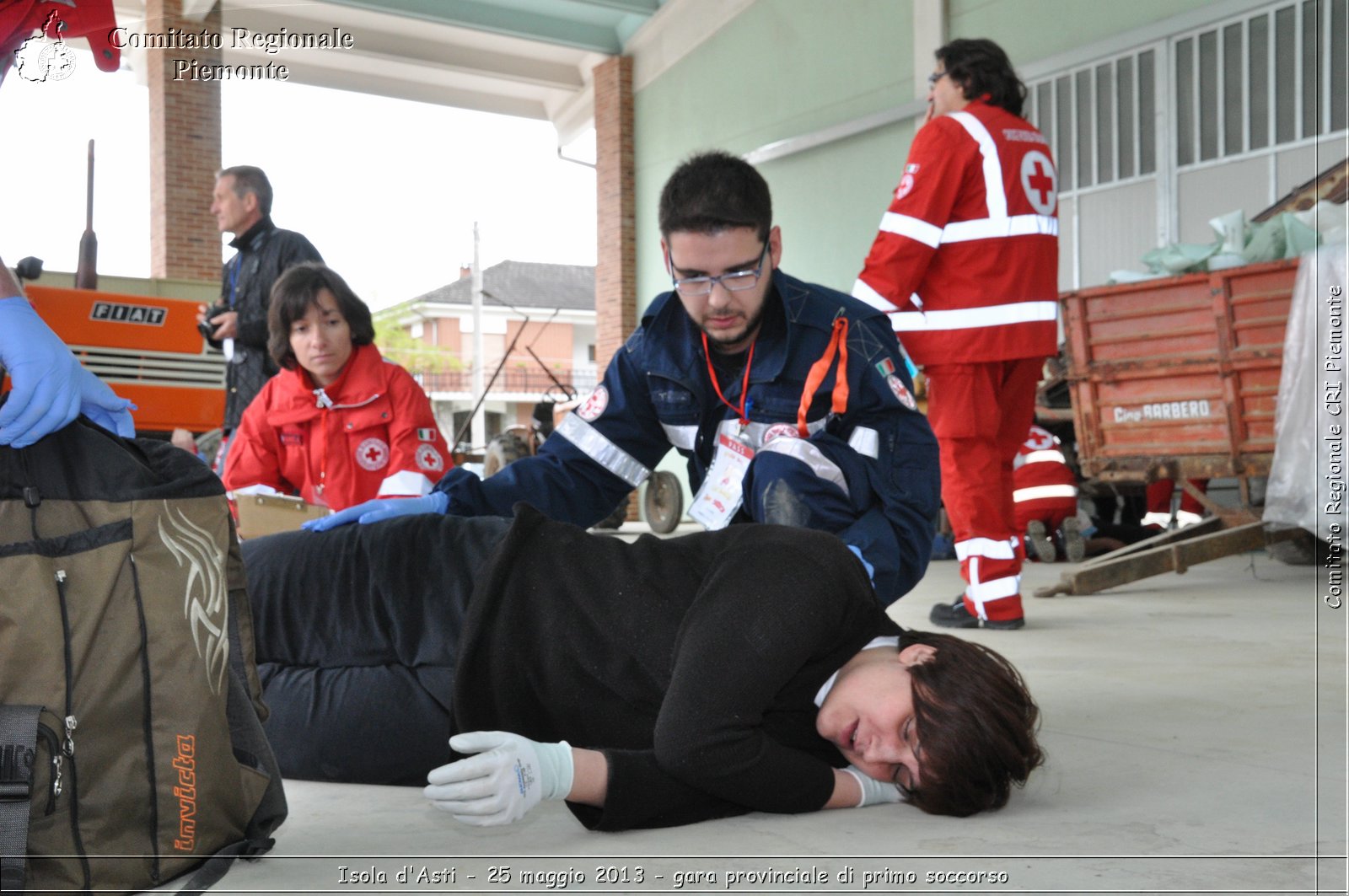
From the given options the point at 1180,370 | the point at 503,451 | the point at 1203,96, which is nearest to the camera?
the point at 1180,370

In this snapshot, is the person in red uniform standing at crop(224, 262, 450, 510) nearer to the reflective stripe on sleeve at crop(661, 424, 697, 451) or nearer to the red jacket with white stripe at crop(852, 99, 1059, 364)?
the reflective stripe on sleeve at crop(661, 424, 697, 451)

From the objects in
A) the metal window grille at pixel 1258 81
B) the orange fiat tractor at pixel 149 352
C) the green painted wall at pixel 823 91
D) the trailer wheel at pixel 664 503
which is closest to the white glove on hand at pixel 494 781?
the orange fiat tractor at pixel 149 352

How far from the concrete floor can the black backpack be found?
121mm

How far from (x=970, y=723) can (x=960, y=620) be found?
2.51m

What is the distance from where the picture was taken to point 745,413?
8.52ft

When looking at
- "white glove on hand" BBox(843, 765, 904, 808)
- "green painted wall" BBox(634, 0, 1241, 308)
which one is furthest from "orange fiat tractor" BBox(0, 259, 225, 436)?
"white glove on hand" BBox(843, 765, 904, 808)

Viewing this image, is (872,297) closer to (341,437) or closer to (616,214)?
(341,437)

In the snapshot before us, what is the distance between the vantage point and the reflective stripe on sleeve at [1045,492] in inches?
260

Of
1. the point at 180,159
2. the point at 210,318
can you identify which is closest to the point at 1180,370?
the point at 210,318

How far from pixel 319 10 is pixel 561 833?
42.0 ft

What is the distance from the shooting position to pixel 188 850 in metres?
1.46

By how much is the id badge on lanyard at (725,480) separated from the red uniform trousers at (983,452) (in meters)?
1.32

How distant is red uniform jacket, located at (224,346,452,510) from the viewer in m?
3.86

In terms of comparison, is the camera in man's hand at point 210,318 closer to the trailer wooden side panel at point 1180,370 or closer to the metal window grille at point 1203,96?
the trailer wooden side panel at point 1180,370
